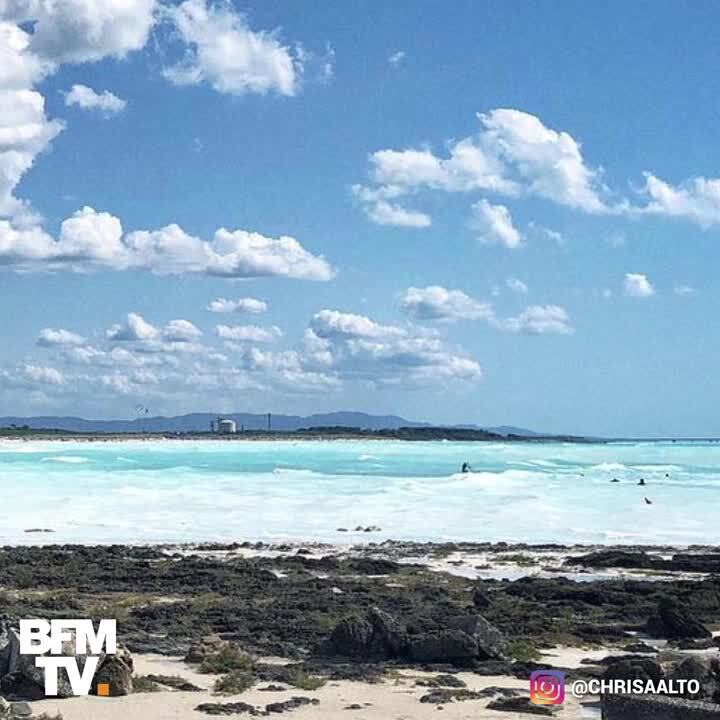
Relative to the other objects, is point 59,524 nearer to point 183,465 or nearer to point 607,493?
point 607,493

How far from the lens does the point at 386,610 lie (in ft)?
55.6

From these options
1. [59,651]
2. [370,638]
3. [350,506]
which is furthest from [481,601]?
[350,506]

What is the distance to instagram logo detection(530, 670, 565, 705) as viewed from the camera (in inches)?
436

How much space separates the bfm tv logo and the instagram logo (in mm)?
4335

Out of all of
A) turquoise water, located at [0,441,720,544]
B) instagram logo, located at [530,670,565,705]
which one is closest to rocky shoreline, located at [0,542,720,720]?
instagram logo, located at [530,670,565,705]

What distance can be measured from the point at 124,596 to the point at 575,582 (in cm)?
822

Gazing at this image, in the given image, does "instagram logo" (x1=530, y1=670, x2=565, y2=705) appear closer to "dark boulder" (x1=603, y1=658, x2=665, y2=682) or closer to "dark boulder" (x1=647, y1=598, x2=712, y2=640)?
"dark boulder" (x1=603, y1=658, x2=665, y2=682)

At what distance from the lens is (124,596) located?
1891 cm

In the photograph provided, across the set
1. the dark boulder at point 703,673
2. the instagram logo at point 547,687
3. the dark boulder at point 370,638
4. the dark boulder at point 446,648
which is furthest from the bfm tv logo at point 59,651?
the dark boulder at point 703,673

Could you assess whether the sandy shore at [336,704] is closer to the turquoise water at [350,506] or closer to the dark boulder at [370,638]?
the dark boulder at [370,638]

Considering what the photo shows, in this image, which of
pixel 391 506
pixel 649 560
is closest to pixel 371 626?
pixel 649 560

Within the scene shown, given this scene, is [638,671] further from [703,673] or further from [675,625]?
[675,625]

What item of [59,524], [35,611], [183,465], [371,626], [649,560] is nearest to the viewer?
[371,626]

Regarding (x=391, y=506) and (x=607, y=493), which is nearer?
(x=391, y=506)
